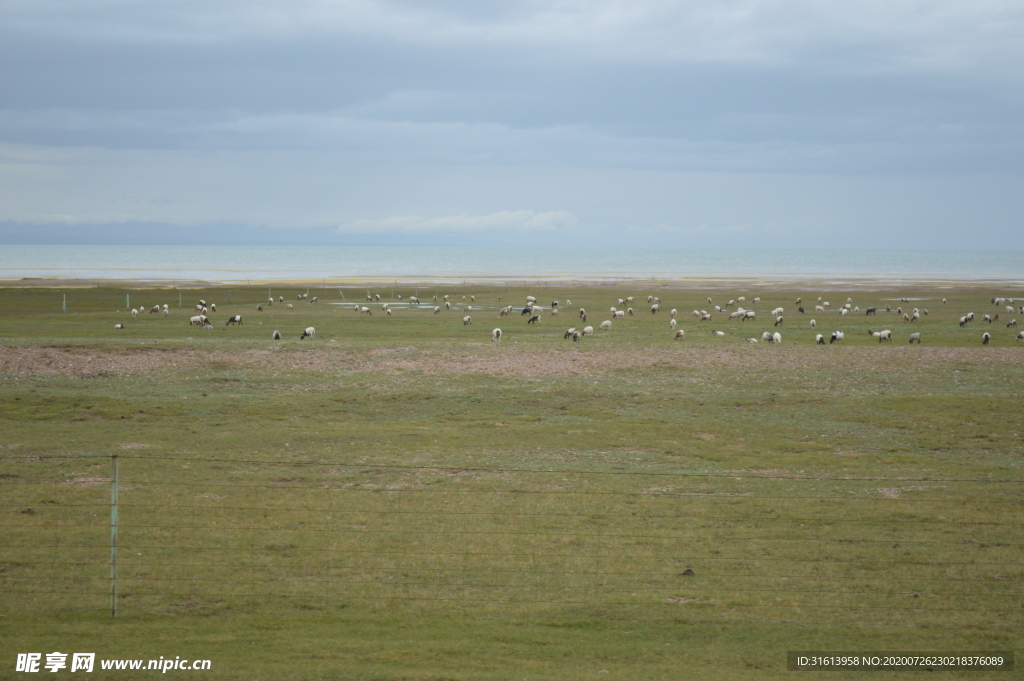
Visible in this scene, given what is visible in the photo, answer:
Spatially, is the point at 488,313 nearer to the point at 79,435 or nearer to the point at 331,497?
the point at 79,435

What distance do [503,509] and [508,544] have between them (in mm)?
2290

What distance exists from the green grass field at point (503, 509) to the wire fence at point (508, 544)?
0.07 m

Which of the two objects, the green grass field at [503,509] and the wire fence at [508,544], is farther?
the wire fence at [508,544]

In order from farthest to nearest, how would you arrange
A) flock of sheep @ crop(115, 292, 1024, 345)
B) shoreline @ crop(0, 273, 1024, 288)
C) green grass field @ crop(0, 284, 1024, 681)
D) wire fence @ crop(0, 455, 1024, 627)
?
1. shoreline @ crop(0, 273, 1024, 288)
2. flock of sheep @ crop(115, 292, 1024, 345)
3. wire fence @ crop(0, 455, 1024, 627)
4. green grass field @ crop(0, 284, 1024, 681)

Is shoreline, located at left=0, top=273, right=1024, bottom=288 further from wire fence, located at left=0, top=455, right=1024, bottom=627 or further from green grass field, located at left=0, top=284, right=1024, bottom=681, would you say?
wire fence, located at left=0, top=455, right=1024, bottom=627

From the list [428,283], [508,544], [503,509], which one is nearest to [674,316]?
[503,509]

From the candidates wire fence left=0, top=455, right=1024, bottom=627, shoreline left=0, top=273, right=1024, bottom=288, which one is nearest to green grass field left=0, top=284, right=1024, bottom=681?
wire fence left=0, top=455, right=1024, bottom=627

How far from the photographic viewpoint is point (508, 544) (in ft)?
49.1

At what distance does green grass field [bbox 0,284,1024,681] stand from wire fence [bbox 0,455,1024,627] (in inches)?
2.7

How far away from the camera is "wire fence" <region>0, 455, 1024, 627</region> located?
39.2 ft

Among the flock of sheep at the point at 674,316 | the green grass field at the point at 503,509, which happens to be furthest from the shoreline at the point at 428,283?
the green grass field at the point at 503,509

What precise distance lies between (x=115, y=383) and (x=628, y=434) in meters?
20.2

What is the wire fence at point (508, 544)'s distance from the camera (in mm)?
11953

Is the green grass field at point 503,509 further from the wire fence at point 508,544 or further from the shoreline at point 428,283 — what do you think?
the shoreline at point 428,283
